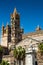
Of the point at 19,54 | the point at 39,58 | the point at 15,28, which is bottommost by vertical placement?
the point at 39,58

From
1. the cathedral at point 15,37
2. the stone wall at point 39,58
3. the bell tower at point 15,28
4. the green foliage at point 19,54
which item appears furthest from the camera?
the bell tower at point 15,28

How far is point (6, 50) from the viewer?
60844 mm

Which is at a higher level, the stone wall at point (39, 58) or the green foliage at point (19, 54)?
the green foliage at point (19, 54)

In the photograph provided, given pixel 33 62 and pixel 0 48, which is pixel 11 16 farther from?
pixel 33 62

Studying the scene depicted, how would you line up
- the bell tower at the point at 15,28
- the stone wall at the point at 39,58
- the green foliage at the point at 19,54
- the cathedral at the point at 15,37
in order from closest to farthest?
1. the stone wall at the point at 39,58
2. the green foliage at the point at 19,54
3. the cathedral at the point at 15,37
4. the bell tower at the point at 15,28

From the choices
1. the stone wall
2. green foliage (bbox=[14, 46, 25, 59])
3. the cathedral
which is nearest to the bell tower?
the cathedral

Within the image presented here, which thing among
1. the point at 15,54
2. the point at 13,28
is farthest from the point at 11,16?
the point at 15,54

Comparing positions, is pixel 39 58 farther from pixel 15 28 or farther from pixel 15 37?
pixel 15 28

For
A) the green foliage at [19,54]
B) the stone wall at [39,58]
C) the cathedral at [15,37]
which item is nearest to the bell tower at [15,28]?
the cathedral at [15,37]

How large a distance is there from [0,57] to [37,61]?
1228cm

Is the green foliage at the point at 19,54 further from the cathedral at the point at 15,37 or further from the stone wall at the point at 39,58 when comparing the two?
the cathedral at the point at 15,37

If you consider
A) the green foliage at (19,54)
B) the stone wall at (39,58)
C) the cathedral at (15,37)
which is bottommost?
the stone wall at (39,58)

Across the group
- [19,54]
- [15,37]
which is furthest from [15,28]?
[19,54]

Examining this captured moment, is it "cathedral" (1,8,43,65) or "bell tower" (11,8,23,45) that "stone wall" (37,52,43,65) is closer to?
"cathedral" (1,8,43,65)
